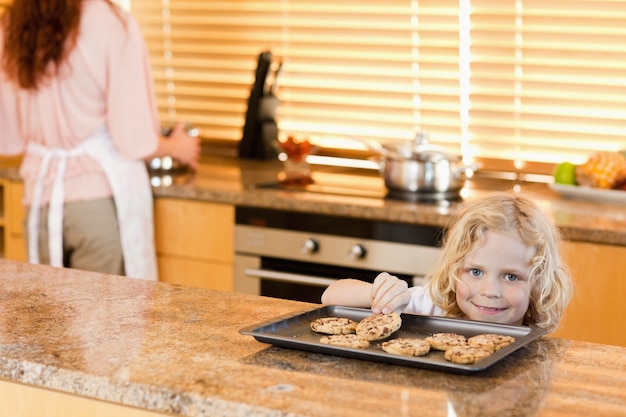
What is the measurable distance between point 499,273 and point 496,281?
19mm

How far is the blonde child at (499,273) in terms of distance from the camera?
1.84 m

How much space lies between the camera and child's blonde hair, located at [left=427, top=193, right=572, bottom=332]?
187 cm

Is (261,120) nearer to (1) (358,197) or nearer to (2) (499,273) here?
(1) (358,197)

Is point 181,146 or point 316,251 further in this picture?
point 181,146

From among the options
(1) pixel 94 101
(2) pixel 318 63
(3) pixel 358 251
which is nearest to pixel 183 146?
(1) pixel 94 101

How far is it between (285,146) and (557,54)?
94 centimetres

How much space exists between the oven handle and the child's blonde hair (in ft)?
3.66

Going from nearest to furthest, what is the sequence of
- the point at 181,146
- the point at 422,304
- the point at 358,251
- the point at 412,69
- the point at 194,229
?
the point at 422,304
the point at 358,251
the point at 194,229
the point at 181,146
the point at 412,69

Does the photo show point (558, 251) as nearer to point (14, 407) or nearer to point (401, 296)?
point (401, 296)

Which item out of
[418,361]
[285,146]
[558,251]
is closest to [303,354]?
[418,361]

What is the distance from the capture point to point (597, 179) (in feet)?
10.4

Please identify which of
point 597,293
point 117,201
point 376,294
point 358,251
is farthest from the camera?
point 117,201

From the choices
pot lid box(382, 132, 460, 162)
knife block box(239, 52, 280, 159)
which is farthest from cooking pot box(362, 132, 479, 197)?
knife block box(239, 52, 280, 159)

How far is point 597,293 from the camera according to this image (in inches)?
109
